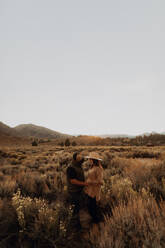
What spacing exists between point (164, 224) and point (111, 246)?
0.76m

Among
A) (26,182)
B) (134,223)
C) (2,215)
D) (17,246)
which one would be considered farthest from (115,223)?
(26,182)

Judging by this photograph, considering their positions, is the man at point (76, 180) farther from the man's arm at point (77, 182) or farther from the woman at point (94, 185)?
the woman at point (94, 185)

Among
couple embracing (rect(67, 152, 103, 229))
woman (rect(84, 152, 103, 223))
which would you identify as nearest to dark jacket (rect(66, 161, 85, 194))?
couple embracing (rect(67, 152, 103, 229))

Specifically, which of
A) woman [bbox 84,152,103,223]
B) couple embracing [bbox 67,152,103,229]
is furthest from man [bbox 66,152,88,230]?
woman [bbox 84,152,103,223]

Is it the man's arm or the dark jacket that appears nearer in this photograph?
the man's arm

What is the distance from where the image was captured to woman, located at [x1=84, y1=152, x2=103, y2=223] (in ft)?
8.63

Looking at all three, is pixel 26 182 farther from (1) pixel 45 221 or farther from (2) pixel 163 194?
(2) pixel 163 194

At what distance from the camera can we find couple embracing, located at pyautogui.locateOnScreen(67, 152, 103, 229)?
265 cm

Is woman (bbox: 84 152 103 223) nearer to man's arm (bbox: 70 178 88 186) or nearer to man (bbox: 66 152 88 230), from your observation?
man's arm (bbox: 70 178 88 186)

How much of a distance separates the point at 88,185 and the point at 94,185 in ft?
0.41

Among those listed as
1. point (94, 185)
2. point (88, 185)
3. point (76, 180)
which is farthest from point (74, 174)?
point (94, 185)

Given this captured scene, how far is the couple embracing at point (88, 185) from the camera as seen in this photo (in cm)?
265

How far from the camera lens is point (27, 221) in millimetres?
2711

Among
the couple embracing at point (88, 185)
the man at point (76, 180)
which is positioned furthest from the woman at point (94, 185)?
the man at point (76, 180)
